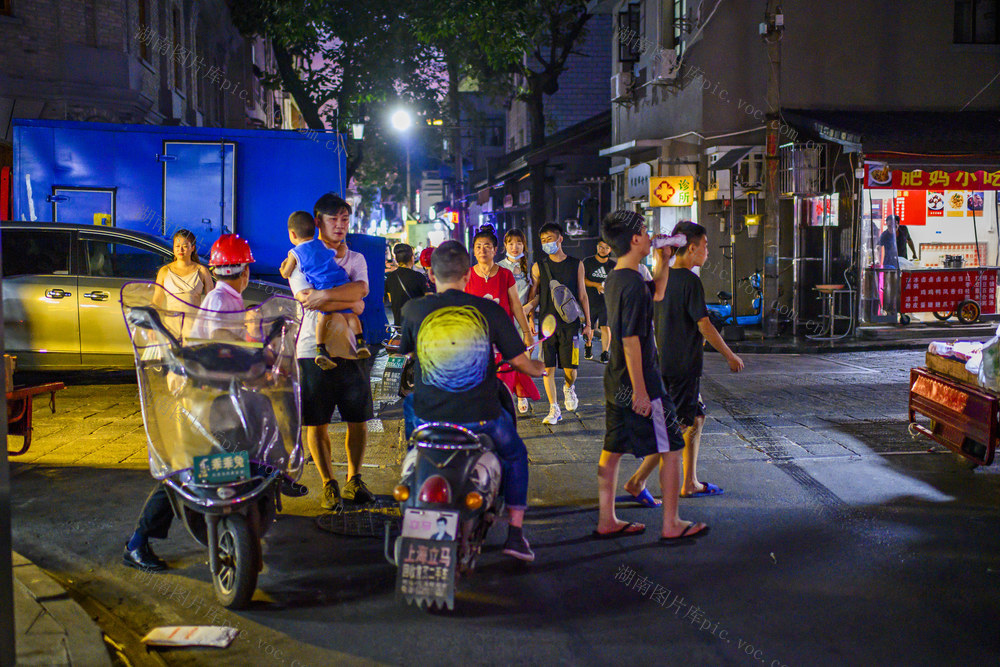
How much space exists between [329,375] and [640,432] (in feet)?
7.17

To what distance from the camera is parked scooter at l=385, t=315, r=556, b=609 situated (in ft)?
13.2

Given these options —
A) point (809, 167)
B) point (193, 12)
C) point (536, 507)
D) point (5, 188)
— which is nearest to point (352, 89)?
point (193, 12)

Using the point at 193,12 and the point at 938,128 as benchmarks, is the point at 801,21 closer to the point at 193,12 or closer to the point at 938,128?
the point at 938,128

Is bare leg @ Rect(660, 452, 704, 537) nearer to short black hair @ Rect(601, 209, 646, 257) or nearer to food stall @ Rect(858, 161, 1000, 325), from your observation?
short black hair @ Rect(601, 209, 646, 257)

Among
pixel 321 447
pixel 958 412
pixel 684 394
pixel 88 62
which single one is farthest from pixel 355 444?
pixel 88 62

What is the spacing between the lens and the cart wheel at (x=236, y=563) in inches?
172

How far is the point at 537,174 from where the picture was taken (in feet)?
89.2

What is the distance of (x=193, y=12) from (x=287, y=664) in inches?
983

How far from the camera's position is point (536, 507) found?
6250mm

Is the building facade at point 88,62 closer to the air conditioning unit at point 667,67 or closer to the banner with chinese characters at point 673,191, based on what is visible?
the banner with chinese characters at point 673,191

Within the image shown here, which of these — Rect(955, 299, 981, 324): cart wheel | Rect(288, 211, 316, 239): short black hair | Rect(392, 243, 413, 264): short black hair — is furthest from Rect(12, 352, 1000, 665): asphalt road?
Rect(955, 299, 981, 324): cart wheel

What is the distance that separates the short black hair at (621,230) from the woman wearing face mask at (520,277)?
129 inches

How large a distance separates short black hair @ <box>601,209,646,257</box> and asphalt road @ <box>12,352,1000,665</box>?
1852 millimetres

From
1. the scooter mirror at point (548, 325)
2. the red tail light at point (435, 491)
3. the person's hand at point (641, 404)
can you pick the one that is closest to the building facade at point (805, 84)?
the person's hand at point (641, 404)
